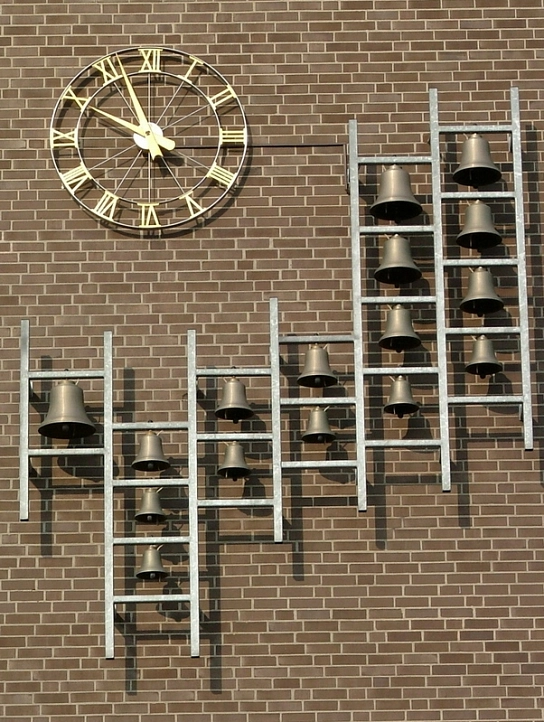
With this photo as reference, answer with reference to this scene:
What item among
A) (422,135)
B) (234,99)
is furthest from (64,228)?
(422,135)

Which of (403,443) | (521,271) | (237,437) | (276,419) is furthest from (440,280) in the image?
(237,437)

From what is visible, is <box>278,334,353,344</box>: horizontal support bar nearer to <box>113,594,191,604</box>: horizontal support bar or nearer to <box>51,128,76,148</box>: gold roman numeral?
<box>113,594,191,604</box>: horizontal support bar

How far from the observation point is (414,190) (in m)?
18.8

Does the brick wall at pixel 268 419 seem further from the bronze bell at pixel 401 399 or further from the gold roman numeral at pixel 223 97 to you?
the bronze bell at pixel 401 399

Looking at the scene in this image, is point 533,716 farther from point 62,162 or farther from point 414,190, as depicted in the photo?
point 62,162

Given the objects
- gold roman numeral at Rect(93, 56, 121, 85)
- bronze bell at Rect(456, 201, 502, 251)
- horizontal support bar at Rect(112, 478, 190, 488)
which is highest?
gold roman numeral at Rect(93, 56, 121, 85)

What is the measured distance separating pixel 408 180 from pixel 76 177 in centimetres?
263

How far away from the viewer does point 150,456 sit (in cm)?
1778

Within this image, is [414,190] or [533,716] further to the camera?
[414,190]

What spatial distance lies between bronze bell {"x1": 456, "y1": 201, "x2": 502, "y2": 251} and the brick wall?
1.34ft

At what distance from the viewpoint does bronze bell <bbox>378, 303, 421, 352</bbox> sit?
712 inches

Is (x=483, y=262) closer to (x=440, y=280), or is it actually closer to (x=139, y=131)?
(x=440, y=280)

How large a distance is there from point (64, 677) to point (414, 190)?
470 cm

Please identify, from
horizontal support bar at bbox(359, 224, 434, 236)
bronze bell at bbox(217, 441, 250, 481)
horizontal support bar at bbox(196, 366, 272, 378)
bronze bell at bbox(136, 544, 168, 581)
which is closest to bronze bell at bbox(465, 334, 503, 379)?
horizontal support bar at bbox(359, 224, 434, 236)
